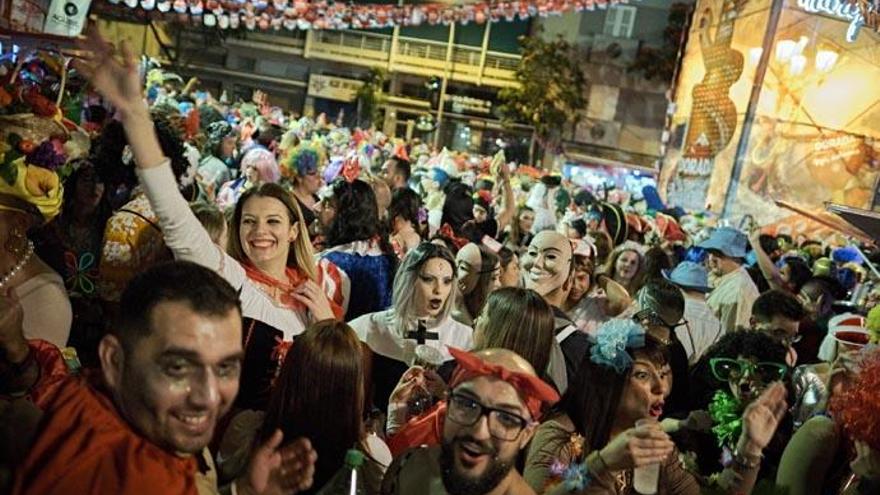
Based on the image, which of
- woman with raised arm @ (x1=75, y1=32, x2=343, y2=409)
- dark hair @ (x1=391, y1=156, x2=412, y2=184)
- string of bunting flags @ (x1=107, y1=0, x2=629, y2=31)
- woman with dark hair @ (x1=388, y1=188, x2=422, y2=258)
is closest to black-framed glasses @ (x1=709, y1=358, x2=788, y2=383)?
woman with raised arm @ (x1=75, y1=32, x2=343, y2=409)

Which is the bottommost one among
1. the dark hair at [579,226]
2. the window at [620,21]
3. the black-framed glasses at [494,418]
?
the dark hair at [579,226]

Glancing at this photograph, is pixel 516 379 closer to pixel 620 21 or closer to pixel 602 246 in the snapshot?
pixel 602 246

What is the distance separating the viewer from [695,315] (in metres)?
6.20

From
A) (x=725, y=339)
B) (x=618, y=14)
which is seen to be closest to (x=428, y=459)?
(x=725, y=339)

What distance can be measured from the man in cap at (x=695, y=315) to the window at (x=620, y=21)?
42.5 meters

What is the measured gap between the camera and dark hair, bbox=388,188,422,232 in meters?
6.88

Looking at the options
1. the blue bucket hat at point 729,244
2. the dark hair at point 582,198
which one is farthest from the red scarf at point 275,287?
the dark hair at point 582,198

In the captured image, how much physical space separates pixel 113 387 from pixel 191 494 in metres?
0.32

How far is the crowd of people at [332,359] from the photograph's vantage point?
1939mm

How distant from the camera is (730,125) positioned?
981 inches

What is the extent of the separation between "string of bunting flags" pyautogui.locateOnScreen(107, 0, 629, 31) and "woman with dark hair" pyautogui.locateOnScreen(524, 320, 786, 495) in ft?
60.3

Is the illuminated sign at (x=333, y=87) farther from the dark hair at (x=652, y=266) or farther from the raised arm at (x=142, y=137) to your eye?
the raised arm at (x=142, y=137)

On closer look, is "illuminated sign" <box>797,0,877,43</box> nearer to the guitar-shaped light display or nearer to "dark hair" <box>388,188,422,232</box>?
the guitar-shaped light display

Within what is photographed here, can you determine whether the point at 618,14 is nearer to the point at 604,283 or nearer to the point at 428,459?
the point at 604,283
